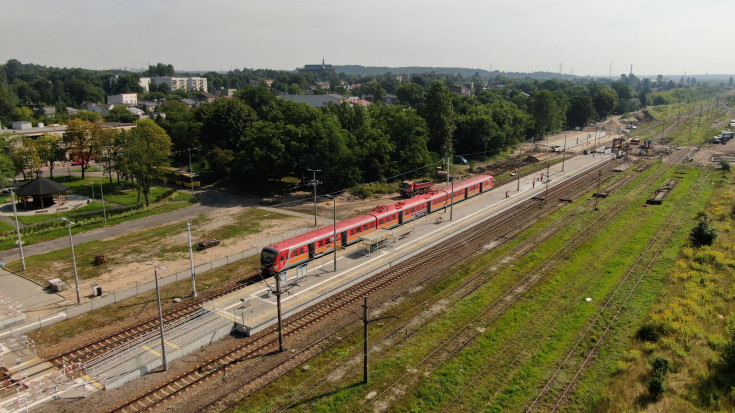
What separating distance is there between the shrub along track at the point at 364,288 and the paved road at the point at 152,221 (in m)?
31.9

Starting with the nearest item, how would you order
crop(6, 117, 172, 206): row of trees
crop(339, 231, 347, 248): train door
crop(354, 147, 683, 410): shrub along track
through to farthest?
1. crop(354, 147, 683, 410): shrub along track
2. crop(339, 231, 347, 248): train door
3. crop(6, 117, 172, 206): row of trees

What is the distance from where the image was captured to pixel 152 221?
59094 millimetres

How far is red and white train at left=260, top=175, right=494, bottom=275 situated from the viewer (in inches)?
1578

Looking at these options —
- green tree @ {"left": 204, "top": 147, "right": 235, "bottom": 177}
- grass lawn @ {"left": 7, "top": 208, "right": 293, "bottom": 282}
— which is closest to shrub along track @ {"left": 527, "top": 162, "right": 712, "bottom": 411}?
grass lawn @ {"left": 7, "top": 208, "right": 293, "bottom": 282}

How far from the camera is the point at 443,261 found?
44.2 m

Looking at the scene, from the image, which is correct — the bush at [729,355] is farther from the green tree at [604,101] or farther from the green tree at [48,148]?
the green tree at [604,101]

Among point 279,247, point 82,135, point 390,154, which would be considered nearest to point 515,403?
point 279,247

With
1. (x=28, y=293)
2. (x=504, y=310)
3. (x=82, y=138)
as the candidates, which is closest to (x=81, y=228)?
(x=28, y=293)

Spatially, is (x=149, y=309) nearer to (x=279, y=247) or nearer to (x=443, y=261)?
(x=279, y=247)

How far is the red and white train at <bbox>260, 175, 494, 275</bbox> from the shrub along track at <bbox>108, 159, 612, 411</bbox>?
647 centimetres

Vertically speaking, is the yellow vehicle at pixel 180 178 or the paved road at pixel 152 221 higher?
the yellow vehicle at pixel 180 178

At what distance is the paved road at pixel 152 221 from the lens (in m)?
48.5

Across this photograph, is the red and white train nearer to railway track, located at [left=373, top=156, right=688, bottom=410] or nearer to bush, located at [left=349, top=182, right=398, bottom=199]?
→ bush, located at [left=349, top=182, right=398, bottom=199]

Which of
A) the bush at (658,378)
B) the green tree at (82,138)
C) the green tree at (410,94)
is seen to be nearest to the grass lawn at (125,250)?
Result: the green tree at (82,138)
